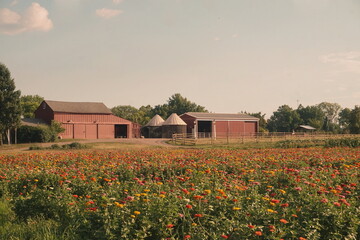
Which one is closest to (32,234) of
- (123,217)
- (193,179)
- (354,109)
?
(123,217)

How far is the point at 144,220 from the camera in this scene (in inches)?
197

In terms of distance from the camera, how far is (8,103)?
40.2 meters

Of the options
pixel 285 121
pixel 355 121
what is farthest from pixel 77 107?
pixel 285 121

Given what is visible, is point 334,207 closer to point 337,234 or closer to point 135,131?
point 337,234

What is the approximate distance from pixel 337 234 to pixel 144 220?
2711mm

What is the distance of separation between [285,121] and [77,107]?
66590 mm

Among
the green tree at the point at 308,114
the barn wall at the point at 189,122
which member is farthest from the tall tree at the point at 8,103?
the green tree at the point at 308,114

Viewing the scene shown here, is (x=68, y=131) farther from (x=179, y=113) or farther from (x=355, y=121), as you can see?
(x=355, y=121)

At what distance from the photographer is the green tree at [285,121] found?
100625mm

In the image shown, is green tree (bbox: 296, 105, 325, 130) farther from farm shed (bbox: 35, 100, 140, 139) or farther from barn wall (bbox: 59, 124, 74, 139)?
barn wall (bbox: 59, 124, 74, 139)

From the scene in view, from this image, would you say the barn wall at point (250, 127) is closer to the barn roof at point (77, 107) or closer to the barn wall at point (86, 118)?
the barn wall at point (86, 118)

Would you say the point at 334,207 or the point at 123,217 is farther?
the point at 334,207

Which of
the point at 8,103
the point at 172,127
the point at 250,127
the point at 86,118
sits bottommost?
the point at 250,127

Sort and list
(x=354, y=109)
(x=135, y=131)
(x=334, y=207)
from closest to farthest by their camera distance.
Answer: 1. (x=334, y=207)
2. (x=135, y=131)
3. (x=354, y=109)
